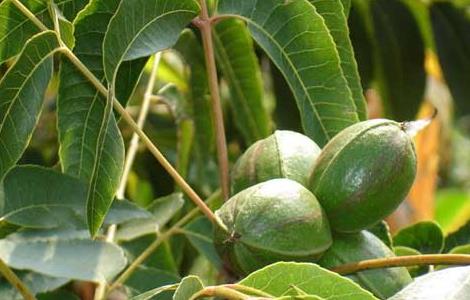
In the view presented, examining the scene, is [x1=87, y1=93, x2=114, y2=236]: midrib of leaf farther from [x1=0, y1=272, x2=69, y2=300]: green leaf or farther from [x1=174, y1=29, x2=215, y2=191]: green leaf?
[x1=174, y1=29, x2=215, y2=191]: green leaf

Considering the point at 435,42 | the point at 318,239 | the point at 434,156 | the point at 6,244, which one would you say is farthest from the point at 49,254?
the point at 434,156

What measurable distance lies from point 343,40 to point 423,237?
28cm

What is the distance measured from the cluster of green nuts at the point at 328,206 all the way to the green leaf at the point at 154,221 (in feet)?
1.09

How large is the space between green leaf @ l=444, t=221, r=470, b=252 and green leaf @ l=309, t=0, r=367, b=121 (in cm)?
20

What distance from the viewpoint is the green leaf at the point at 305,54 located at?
1.21 meters

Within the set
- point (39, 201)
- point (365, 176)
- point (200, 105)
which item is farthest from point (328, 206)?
point (200, 105)

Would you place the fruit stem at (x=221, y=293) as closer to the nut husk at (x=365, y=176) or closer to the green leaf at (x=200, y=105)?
the nut husk at (x=365, y=176)

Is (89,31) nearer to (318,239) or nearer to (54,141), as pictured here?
(318,239)

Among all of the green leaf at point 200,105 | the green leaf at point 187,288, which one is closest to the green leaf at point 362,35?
the green leaf at point 200,105

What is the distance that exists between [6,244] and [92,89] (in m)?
0.28

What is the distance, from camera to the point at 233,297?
912 millimetres

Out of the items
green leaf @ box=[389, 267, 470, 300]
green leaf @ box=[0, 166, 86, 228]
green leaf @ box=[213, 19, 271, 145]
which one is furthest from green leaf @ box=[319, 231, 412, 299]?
green leaf @ box=[213, 19, 271, 145]

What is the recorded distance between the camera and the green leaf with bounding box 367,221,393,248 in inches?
47.0

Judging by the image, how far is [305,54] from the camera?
1.22 metres
